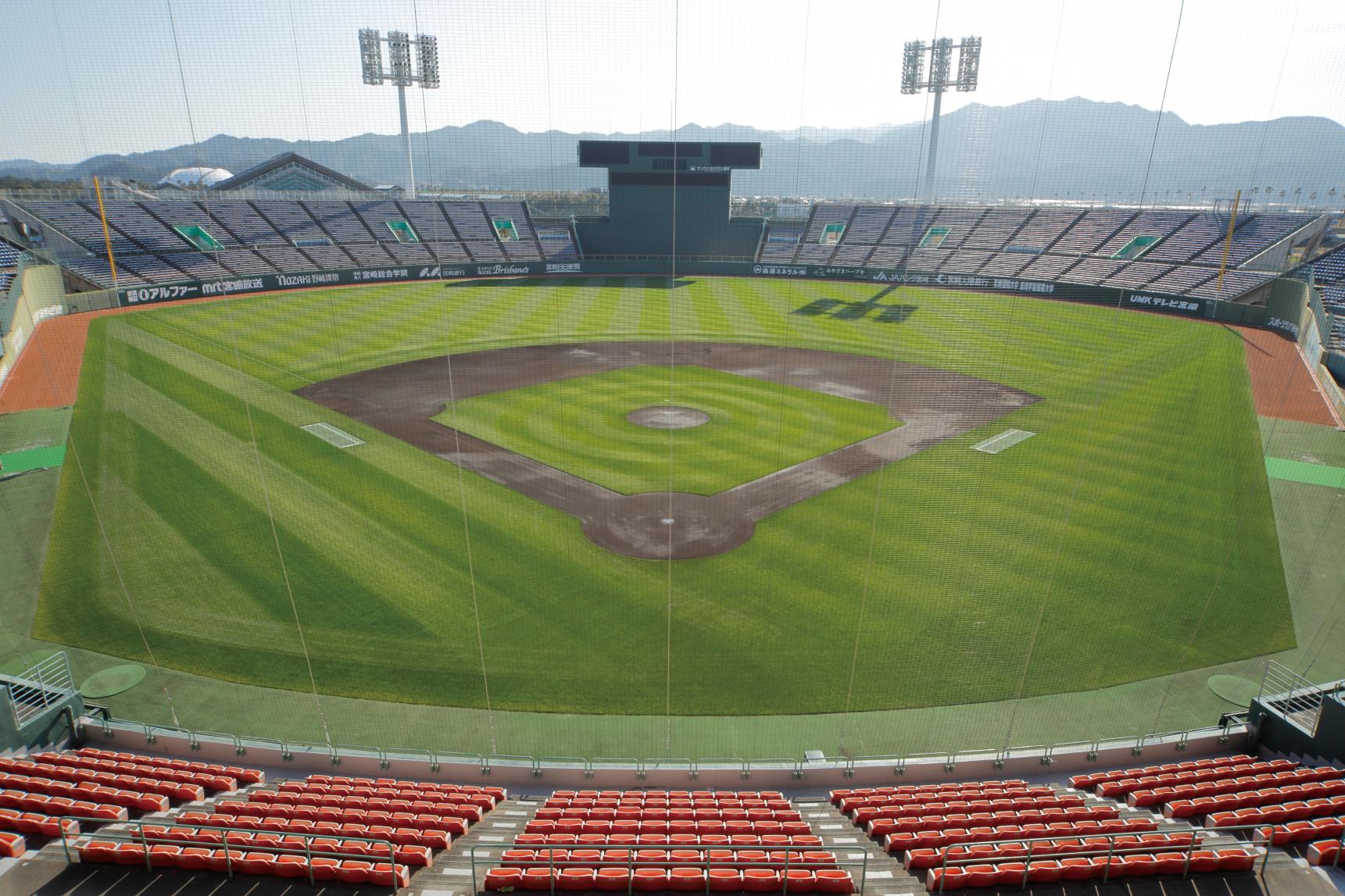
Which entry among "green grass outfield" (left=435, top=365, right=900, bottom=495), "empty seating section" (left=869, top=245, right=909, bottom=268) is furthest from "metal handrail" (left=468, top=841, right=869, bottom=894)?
"empty seating section" (left=869, top=245, right=909, bottom=268)

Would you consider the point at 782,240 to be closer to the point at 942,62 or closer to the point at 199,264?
the point at 942,62

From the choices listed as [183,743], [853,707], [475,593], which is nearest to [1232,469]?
[853,707]

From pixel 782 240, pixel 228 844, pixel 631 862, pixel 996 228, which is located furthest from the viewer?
pixel 782 240

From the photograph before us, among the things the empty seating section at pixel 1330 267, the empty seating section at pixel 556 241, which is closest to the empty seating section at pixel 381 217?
the empty seating section at pixel 556 241

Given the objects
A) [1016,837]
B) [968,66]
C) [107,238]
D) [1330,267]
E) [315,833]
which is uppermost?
[968,66]

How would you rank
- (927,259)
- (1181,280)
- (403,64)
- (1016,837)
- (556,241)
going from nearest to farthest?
1. (1016,837)
2. (403,64)
3. (1181,280)
4. (927,259)
5. (556,241)

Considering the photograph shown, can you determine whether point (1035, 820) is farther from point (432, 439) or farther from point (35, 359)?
point (35, 359)

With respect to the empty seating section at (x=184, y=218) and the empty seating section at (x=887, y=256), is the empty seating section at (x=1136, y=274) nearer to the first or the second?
the empty seating section at (x=887, y=256)

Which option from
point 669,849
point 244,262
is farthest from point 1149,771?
point 244,262
